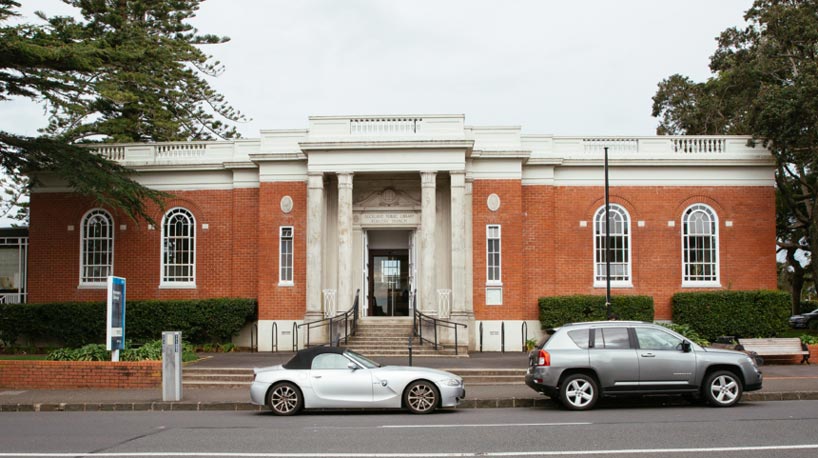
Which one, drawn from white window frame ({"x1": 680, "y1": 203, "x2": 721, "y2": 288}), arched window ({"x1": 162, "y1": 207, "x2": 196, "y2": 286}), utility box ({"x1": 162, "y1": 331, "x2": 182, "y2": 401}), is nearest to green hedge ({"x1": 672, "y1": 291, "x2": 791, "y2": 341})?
white window frame ({"x1": 680, "y1": 203, "x2": 721, "y2": 288})

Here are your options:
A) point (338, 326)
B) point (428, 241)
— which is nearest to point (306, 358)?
point (338, 326)

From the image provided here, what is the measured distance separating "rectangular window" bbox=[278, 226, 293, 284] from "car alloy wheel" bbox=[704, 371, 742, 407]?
16.1m

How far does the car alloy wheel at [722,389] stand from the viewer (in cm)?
1573

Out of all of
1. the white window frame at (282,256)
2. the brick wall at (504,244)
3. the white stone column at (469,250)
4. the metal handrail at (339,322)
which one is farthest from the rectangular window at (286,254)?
the brick wall at (504,244)

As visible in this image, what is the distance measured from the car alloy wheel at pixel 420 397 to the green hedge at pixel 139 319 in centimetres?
1389

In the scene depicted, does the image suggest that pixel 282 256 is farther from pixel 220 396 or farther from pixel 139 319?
pixel 220 396

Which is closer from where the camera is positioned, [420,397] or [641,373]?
[420,397]

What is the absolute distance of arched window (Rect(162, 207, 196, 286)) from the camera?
3030cm

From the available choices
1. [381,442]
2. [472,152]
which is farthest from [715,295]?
[381,442]

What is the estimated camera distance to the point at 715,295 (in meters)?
28.2

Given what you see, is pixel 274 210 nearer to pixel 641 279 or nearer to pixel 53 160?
pixel 53 160

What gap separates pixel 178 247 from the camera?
3045 cm

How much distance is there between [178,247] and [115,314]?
10.9 metres

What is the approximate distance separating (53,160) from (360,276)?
398 inches
